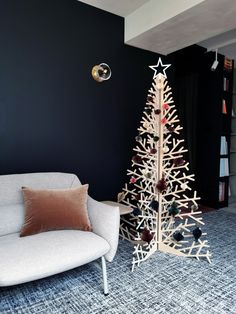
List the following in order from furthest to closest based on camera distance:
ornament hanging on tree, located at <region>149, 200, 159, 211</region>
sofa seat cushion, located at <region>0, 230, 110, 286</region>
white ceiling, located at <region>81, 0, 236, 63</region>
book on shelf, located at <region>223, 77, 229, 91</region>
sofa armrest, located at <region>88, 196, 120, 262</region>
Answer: book on shelf, located at <region>223, 77, 229, 91</region> < ornament hanging on tree, located at <region>149, 200, 159, 211</region> < white ceiling, located at <region>81, 0, 236, 63</region> < sofa armrest, located at <region>88, 196, 120, 262</region> < sofa seat cushion, located at <region>0, 230, 110, 286</region>

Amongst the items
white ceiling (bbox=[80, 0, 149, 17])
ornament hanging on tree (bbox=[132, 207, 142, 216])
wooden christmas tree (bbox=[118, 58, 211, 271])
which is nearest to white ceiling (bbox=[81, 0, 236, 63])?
white ceiling (bbox=[80, 0, 149, 17])

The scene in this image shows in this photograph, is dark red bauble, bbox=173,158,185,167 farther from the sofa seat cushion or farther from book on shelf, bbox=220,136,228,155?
book on shelf, bbox=220,136,228,155

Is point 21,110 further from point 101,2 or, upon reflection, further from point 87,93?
point 101,2

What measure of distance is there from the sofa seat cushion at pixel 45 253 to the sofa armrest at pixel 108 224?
0.17 ft

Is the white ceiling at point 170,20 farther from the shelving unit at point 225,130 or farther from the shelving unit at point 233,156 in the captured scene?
the shelving unit at point 233,156

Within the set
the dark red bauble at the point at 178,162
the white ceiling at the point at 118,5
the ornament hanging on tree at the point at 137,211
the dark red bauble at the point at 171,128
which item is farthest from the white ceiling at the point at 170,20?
the ornament hanging on tree at the point at 137,211

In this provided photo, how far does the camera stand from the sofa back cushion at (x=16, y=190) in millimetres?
1920

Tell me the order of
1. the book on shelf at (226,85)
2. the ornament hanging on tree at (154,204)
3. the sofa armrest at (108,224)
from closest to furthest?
the sofa armrest at (108,224) < the ornament hanging on tree at (154,204) < the book on shelf at (226,85)

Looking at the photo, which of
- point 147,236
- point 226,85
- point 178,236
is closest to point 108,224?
point 147,236

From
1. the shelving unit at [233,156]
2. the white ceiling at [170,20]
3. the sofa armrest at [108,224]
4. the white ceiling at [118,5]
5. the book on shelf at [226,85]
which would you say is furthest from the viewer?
the shelving unit at [233,156]

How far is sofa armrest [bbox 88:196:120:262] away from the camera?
1.82 metres

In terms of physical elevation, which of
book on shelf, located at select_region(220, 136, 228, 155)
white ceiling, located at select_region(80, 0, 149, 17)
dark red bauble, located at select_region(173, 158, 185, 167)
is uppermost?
white ceiling, located at select_region(80, 0, 149, 17)

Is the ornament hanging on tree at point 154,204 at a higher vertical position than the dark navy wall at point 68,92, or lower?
lower

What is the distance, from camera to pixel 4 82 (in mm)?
2279
